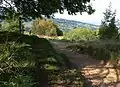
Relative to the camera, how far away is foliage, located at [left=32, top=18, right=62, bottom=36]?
1540 inches

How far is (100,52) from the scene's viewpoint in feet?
54.5

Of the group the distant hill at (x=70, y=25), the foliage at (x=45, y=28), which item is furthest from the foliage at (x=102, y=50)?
the foliage at (x=45, y=28)

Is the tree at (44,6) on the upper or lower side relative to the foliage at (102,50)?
upper

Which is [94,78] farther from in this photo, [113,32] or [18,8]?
[113,32]

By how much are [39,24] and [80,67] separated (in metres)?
26.7

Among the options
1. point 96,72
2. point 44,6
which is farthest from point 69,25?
point 96,72

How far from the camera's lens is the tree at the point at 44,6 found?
17.4 m

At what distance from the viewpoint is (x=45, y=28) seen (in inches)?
1567

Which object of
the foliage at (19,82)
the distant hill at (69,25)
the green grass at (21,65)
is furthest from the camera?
the distant hill at (69,25)

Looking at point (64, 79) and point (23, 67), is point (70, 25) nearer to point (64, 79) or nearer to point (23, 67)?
point (64, 79)

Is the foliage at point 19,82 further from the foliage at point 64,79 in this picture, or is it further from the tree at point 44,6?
the tree at point 44,6

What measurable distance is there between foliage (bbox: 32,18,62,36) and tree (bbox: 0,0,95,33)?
18.7 metres

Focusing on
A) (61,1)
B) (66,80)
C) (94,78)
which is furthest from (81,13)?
(66,80)

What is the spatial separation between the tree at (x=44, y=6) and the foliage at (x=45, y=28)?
18.7 m
